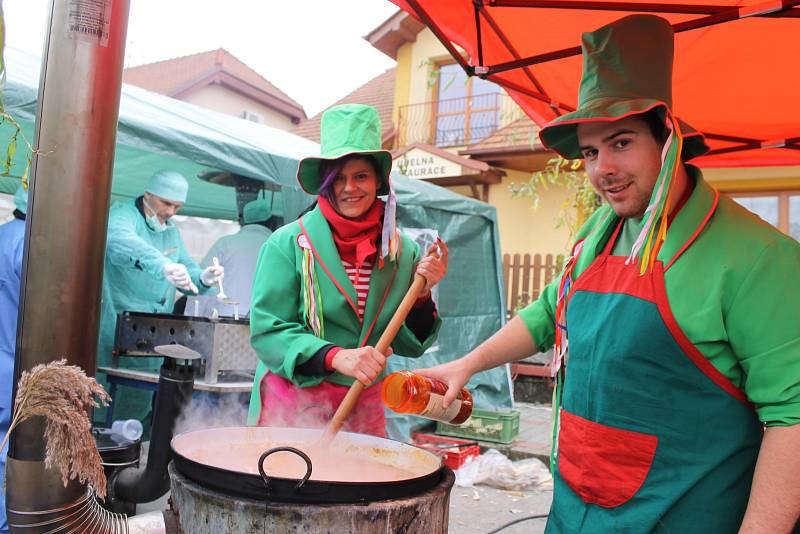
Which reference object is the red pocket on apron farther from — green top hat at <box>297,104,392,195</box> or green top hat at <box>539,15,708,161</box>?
green top hat at <box>297,104,392,195</box>

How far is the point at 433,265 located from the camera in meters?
Answer: 2.25

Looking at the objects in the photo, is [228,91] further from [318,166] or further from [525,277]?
[318,166]

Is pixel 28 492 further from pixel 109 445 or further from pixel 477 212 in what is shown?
pixel 477 212

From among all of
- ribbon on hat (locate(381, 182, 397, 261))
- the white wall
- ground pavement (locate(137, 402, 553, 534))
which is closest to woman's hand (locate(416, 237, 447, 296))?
ribbon on hat (locate(381, 182, 397, 261))

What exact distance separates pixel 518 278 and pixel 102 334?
7703 millimetres

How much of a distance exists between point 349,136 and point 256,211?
3821mm

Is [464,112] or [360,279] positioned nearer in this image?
[360,279]

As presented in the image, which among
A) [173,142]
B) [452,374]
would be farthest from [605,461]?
[173,142]

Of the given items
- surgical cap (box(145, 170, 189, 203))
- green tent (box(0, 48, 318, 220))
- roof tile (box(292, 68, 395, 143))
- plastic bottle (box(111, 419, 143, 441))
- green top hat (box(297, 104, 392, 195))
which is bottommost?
plastic bottle (box(111, 419, 143, 441))

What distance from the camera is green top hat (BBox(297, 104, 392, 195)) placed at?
98.9 inches

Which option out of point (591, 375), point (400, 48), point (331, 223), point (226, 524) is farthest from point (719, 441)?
point (400, 48)

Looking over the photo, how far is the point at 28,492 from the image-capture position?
1754mm

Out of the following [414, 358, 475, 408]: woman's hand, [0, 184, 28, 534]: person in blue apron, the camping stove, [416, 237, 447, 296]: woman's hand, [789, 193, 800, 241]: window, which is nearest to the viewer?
[414, 358, 475, 408]: woman's hand

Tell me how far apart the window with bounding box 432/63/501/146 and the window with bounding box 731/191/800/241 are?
7.19 m
